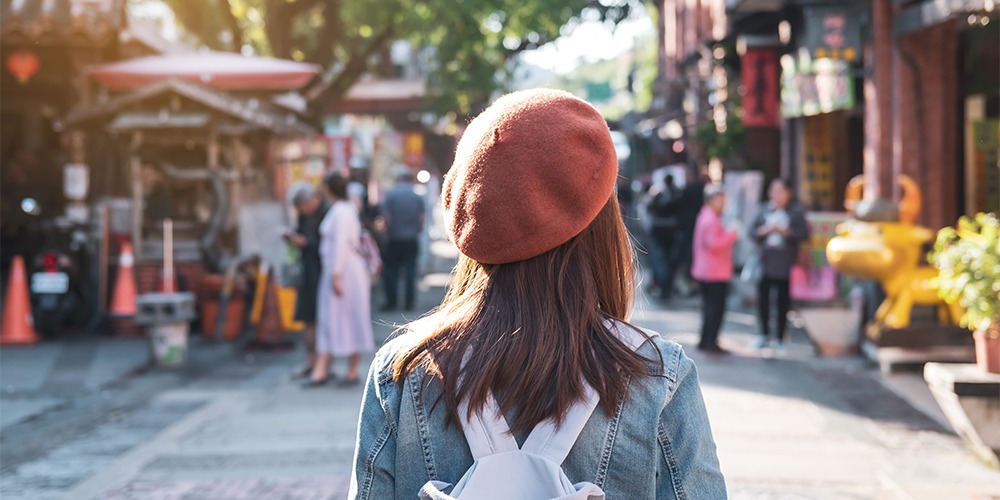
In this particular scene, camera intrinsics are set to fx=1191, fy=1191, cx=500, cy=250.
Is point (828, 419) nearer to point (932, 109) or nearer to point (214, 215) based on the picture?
point (932, 109)

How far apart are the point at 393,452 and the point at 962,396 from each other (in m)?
5.13

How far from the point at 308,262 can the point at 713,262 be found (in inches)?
154

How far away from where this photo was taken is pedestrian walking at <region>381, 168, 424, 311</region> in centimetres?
1639

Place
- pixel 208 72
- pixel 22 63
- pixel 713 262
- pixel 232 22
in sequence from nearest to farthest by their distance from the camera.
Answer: pixel 713 262 → pixel 22 63 → pixel 208 72 → pixel 232 22

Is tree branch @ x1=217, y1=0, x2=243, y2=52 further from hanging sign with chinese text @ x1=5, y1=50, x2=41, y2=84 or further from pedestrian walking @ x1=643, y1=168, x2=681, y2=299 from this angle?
pedestrian walking @ x1=643, y1=168, x2=681, y2=299

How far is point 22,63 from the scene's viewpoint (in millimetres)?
14555

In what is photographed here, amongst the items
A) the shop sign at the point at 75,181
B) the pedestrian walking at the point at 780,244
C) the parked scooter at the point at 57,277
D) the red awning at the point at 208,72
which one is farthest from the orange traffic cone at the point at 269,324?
the pedestrian walking at the point at 780,244

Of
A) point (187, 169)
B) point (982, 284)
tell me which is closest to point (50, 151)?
point (187, 169)

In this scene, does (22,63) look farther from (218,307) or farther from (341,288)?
(341,288)

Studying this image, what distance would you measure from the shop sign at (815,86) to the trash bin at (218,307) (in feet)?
22.8

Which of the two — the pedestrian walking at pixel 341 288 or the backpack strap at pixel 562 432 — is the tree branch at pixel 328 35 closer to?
the pedestrian walking at pixel 341 288

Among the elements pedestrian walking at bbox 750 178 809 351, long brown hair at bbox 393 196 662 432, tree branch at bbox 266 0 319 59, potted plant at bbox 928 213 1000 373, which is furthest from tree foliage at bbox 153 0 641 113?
long brown hair at bbox 393 196 662 432

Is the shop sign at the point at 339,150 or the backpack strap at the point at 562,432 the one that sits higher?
the shop sign at the point at 339,150

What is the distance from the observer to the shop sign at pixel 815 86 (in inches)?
529
